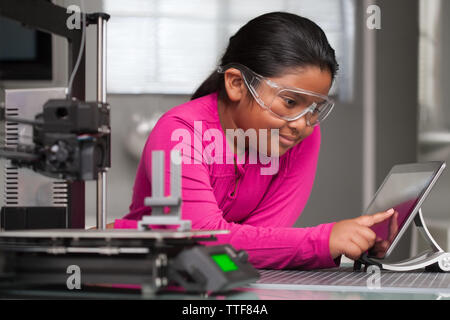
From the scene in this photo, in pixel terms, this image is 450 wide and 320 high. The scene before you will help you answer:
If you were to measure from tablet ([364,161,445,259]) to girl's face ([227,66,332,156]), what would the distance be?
0.22 m

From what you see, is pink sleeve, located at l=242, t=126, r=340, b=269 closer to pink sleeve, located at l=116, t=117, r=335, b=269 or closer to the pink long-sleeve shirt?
the pink long-sleeve shirt

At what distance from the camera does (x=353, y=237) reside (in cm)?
113

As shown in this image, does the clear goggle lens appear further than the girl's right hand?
Yes

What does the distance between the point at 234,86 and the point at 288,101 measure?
0.18 metres

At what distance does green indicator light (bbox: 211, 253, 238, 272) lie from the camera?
82cm

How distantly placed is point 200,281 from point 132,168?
8.30ft

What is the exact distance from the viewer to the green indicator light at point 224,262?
2.68ft

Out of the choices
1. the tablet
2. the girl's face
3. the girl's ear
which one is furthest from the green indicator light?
the girl's ear

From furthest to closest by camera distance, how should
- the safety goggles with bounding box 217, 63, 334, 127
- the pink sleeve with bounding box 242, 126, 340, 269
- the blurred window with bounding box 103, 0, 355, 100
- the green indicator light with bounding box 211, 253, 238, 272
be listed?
the blurred window with bounding box 103, 0, 355, 100
the pink sleeve with bounding box 242, 126, 340, 269
the safety goggles with bounding box 217, 63, 334, 127
the green indicator light with bounding box 211, 253, 238, 272

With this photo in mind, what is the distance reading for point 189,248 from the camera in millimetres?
834

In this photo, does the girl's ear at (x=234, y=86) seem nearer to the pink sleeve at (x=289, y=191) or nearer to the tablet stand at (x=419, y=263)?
the pink sleeve at (x=289, y=191)

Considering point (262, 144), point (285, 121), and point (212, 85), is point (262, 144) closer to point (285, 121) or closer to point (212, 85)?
point (285, 121)
